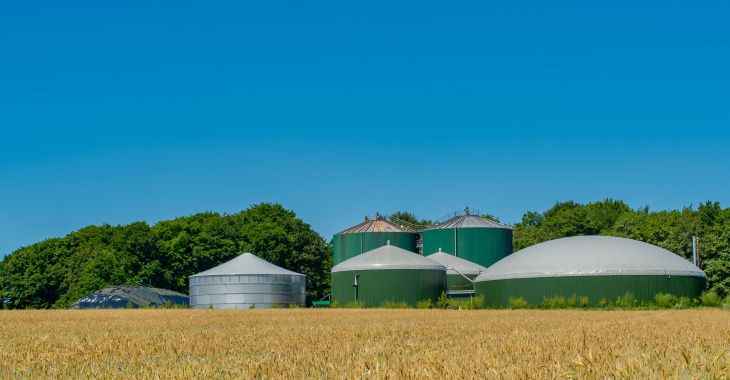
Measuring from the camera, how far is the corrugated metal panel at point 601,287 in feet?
185

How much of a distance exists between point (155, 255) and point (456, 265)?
3537cm

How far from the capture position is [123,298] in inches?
2938

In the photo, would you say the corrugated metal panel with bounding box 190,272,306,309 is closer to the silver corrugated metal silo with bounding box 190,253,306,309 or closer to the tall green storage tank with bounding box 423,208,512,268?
the silver corrugated metal silo with bounding box 190,253,306,309

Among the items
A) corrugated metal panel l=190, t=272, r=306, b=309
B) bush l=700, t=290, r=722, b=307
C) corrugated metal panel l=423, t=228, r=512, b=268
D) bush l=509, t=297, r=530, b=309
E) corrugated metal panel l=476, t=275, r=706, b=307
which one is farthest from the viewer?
corrugated metal panel l=423, t=228, r=512, b=268

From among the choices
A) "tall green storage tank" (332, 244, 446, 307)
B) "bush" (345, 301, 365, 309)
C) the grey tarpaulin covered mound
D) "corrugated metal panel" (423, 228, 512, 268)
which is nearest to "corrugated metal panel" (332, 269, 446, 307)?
"tall green storage tank" (332, 244, 446, 307)

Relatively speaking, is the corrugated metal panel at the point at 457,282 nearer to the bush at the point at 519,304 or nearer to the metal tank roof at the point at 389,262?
the metal tank roof at the point at 389,262

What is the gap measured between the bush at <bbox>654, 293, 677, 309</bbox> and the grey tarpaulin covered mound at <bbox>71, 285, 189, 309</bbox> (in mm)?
43832

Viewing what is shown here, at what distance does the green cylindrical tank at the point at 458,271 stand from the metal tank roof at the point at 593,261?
475 inches

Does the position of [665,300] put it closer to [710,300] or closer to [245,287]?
[710,300]

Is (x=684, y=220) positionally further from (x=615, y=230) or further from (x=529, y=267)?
(x=529, y=267)

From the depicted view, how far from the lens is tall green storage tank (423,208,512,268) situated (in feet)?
272

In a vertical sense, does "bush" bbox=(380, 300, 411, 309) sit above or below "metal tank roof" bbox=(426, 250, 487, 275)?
below

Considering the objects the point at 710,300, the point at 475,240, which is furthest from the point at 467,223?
the point at 710,300

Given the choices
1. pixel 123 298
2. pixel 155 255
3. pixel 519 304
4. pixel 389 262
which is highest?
pixel 155 255
